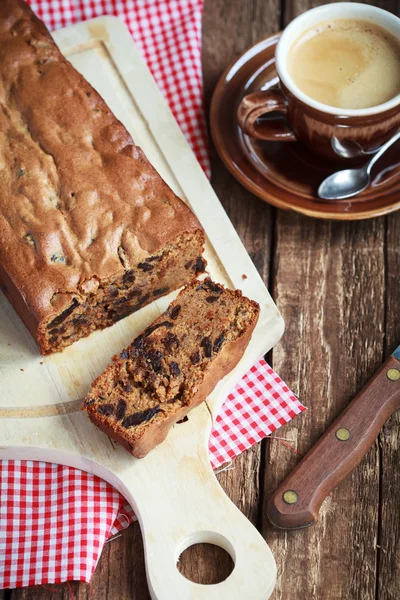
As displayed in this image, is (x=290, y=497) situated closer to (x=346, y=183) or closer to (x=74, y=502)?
(x=74, y=502)

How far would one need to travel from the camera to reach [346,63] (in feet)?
12.0

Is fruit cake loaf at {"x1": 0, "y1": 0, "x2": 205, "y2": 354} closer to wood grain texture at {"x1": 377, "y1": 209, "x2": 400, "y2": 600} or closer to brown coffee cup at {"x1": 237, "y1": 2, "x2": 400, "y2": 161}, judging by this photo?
brown coffee cup at {"x1": 237, "y1": 2, "x2": 400, "y2": 161}

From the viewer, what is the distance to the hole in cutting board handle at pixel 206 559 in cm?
302

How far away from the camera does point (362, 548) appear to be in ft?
10.2

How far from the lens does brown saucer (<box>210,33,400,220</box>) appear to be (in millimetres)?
3688

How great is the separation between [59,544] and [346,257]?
6.00 ft

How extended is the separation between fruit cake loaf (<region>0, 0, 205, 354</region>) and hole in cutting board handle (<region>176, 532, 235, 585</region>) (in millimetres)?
1007

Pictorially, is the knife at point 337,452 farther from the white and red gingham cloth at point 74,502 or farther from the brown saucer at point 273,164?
the brown saucer at point 273,164

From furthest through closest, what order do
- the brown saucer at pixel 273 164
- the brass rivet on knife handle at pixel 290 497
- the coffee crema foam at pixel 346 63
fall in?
1. the brown saucer at pixel 273 164
2. the coffee crema foam at pixel 346 63
3. the brass rivet on knife handle at pixel 290 497

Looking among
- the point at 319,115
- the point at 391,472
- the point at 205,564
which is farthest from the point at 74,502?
the point at 319,115

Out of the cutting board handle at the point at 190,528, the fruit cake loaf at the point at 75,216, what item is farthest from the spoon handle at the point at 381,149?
the cutting board handle at the point at 190,528

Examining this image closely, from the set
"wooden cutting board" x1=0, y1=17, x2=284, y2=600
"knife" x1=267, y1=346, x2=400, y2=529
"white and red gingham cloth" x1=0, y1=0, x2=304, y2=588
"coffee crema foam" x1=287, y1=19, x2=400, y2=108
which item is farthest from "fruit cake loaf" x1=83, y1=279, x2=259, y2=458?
"coffee crema foam" x1=287, y1=19, x2=400, y2=108

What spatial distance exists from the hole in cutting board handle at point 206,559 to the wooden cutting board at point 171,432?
0.01 meters

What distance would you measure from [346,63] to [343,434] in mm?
1691
